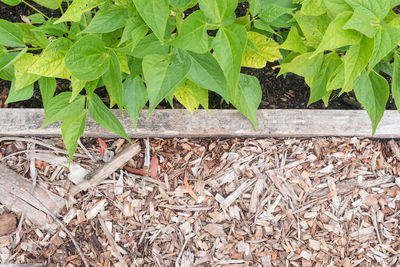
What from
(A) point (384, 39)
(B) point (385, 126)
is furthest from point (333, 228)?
(A) point (384, 39)

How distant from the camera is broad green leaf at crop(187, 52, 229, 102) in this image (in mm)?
992

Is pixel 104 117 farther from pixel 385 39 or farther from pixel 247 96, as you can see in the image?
pixel 385 39

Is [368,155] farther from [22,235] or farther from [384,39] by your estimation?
[22,235]

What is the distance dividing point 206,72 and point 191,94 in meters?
0.26

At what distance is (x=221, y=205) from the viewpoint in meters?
1.52

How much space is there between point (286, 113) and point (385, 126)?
0.41 m

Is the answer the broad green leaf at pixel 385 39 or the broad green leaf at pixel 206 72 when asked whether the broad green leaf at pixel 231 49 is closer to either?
the broad green leaf at pixel 206 72

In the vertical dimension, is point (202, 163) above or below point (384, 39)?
below

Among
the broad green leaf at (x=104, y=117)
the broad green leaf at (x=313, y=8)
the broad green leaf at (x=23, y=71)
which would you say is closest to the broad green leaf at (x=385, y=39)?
the broad green leaf at (x=313, y=8)

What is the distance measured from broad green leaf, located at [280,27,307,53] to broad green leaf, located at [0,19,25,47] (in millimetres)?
741

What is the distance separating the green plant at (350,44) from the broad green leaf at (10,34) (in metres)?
0.75

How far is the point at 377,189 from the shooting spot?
156cm

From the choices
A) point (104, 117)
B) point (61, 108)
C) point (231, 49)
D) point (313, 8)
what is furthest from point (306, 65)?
point (61, 108)

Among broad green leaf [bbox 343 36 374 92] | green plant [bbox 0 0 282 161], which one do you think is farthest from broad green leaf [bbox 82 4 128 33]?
broad green leaf [bbox 343 36 374 92]
